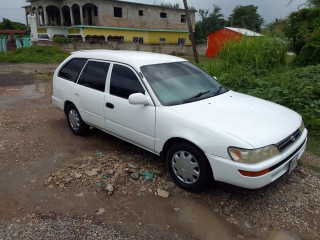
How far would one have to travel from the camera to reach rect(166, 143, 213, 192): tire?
10.1 feet

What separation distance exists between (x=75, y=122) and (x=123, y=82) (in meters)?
1.67

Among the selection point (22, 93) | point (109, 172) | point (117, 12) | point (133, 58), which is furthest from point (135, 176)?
point (117, 12)

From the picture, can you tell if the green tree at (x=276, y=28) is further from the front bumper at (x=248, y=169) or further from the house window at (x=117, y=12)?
the house window at (x=117, y=12)

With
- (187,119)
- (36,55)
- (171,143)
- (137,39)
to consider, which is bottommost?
(36,55)

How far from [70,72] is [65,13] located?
1418 inches

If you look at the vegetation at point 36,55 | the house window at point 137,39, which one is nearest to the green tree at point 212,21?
the house window at point 137,39

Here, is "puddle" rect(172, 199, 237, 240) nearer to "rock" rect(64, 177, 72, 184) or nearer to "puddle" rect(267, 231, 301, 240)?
"puddle" rect(267, 231, 301, 240)

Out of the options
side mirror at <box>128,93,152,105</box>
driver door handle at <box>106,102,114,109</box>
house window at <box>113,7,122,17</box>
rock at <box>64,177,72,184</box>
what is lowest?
rock at <box>64,177,72,184</box>

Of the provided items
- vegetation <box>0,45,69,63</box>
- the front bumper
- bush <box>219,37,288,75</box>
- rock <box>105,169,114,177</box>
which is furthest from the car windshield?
vegetation <box>0,45,69,63</box>

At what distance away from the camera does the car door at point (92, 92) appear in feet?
14.0

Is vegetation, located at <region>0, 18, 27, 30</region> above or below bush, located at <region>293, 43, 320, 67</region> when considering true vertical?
above

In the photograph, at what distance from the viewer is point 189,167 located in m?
3.22

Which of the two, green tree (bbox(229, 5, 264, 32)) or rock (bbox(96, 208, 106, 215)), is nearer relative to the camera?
rock (bbox(96, 208, 106, 215))

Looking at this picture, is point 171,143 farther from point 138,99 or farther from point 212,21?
point 212,21
